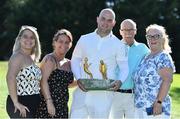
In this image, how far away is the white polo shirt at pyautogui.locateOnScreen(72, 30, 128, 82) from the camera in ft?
22.5

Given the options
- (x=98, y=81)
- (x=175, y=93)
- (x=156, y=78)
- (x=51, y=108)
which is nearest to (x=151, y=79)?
(x=156, y=78)

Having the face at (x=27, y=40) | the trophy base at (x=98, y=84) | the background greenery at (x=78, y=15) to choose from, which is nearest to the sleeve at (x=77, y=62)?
the trophy base at (x=98, y=84)

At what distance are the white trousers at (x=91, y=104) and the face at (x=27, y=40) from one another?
1.05 meters

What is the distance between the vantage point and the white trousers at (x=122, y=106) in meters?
7.41

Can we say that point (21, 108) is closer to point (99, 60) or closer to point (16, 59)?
point (16, 59)

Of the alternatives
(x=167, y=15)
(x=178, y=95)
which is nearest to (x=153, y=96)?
(x=178, y=95)

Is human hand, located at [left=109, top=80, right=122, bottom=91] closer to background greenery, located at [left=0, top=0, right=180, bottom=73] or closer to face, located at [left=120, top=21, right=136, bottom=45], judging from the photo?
face, located at [left=120, top=21, right=136, bottom=45]

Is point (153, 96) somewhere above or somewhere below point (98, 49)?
below

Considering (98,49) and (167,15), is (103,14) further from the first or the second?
(167,15)

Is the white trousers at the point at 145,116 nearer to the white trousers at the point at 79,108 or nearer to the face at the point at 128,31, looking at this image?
the white trousers at the point at 79,108

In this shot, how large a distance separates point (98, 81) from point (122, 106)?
0.90 m

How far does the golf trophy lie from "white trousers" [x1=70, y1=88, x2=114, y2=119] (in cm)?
11

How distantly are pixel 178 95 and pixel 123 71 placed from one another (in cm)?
890

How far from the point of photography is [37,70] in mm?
6410
